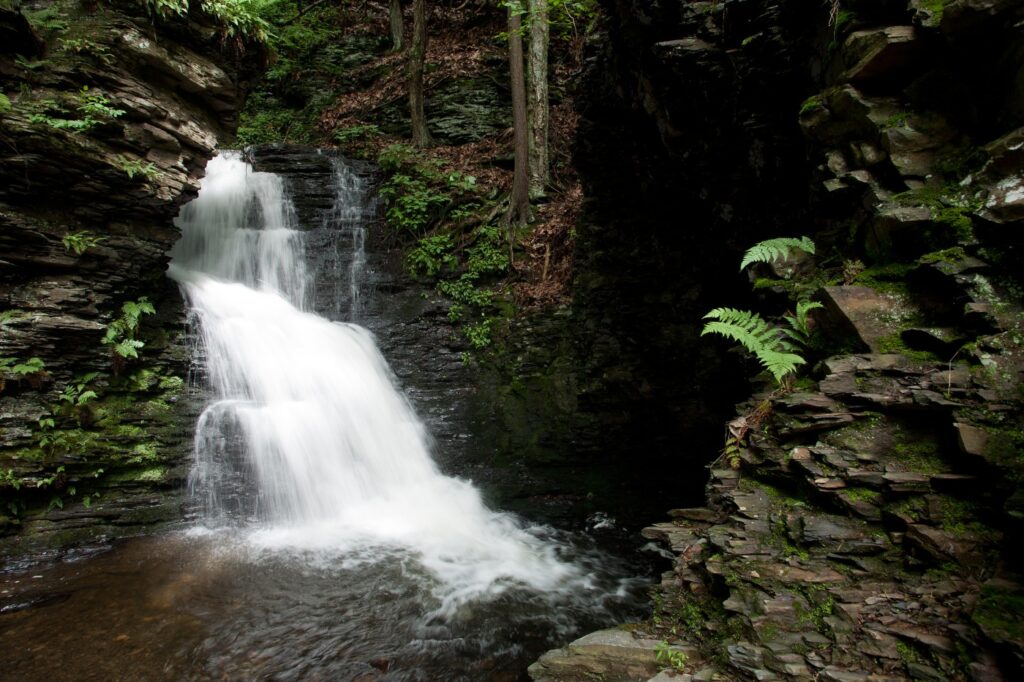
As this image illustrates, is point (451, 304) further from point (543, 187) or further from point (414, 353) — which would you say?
point (543, 187)

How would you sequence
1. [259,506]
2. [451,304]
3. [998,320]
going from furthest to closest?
[451,304] → [259,506] → [998,320]

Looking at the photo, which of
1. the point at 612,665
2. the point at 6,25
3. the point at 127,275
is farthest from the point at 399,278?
the point at 612,665

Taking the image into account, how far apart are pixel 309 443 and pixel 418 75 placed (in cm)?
942

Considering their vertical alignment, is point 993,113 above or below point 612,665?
above

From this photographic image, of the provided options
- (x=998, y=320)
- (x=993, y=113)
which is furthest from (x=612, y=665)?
(x=993, y=113)

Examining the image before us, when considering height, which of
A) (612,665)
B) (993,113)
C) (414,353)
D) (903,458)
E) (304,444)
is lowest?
(612,665)

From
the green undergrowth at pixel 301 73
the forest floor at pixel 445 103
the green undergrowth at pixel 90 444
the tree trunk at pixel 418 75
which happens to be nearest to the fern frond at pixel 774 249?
the forest floor at pixel 445 103

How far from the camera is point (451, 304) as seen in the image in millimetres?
9766

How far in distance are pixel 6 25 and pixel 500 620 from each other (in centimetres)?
846

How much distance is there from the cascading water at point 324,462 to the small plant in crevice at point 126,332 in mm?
811

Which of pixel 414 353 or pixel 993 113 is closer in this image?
pixel 993 113

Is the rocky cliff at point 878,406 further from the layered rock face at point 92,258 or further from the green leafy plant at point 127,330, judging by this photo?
the green leafy plant at point 127,330

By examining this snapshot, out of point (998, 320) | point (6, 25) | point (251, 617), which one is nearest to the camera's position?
point (998, 320)

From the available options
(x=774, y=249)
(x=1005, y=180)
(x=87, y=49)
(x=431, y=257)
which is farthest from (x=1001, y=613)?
(x=87, y=49)
